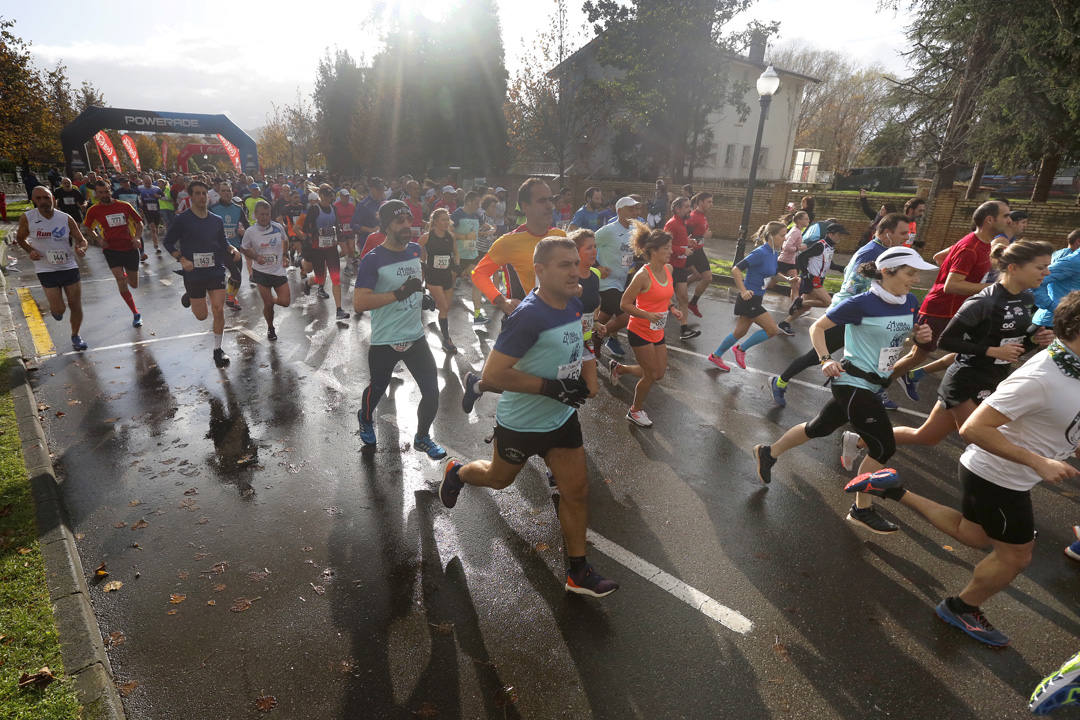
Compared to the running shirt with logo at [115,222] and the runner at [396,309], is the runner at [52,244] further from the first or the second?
the runner at [396,309]

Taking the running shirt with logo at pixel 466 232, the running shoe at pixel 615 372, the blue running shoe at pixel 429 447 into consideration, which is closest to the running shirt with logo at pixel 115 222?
the running shirt with logo at pixel 466 232

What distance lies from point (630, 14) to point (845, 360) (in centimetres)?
2942

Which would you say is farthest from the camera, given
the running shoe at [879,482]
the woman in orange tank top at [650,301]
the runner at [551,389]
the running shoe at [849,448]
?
the woman in orange tank top at [650,301]

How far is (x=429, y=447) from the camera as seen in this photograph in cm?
511

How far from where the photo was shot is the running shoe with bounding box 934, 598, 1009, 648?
Result: 10.3 feet

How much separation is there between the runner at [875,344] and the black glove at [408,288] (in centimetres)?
321

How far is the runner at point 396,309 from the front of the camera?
15.5 feet

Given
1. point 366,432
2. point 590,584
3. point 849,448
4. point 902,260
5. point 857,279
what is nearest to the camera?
point 590,584

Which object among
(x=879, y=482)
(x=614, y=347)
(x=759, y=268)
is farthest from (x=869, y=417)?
(x=614, y=347)

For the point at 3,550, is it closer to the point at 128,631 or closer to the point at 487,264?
the point at 128,631

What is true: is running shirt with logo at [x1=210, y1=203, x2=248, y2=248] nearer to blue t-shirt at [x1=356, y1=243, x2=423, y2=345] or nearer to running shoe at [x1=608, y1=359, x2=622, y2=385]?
blue t-shirt at [x1=356, y1=243, x2=423, y2=345]

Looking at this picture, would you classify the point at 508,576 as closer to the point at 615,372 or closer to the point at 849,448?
the point at 849,448

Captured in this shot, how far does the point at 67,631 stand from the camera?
3.01 m

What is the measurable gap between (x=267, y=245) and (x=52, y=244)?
263 centimetres
